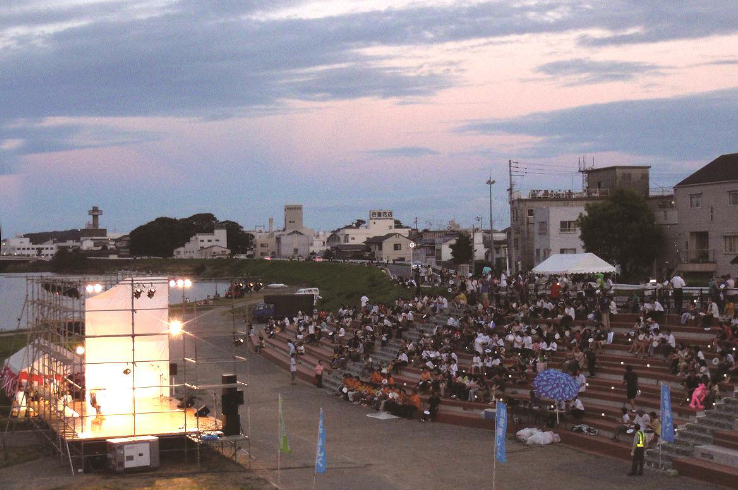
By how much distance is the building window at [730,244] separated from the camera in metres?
48.8

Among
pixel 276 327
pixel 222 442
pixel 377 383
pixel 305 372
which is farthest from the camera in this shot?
pixel 276 327

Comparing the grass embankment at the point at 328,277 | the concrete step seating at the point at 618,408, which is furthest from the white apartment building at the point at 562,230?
the concrete step seating at the point at 618,408

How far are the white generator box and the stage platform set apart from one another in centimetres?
51

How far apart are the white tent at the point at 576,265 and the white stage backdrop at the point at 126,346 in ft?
47.9

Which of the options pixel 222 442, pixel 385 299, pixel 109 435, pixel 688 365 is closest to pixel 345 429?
pixel 222 442

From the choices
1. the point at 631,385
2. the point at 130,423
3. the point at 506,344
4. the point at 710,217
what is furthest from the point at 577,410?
the point at 710,217

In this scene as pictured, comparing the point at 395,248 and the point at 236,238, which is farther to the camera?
the point at 236,238

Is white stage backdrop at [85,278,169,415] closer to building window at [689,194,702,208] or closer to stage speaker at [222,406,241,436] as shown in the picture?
stage speaker at [222,406,241,436]

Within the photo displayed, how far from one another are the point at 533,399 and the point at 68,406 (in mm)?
12817

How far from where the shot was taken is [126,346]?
25000mm

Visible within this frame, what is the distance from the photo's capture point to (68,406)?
80.7ft

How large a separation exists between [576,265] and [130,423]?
56.1ft

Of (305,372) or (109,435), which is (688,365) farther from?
(305,372)

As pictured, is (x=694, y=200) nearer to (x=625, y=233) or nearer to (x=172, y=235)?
(x=625, y=233)
